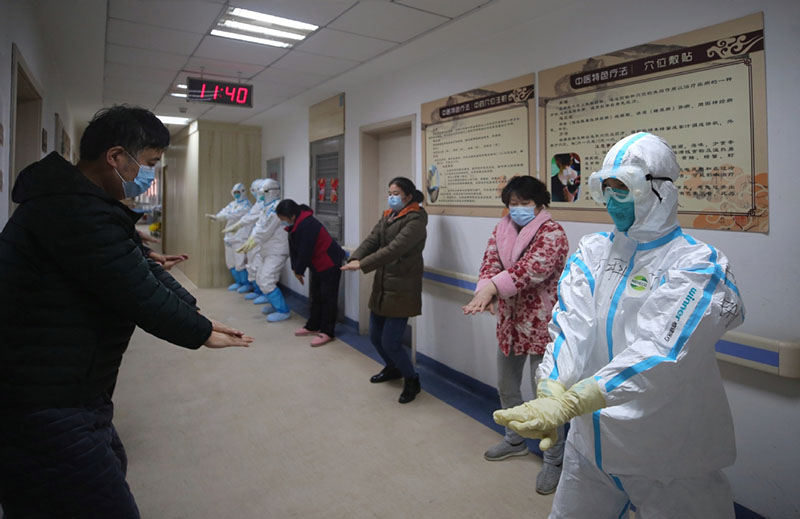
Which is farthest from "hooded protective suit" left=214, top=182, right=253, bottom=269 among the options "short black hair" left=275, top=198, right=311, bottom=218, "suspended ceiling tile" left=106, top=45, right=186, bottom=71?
"suspended ceiling tile" left=106, top=45, right=186, bottom=71

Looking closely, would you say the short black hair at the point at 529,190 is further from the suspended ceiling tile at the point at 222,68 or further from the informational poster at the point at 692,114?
the suspended ceiling tile at the point at 222,68

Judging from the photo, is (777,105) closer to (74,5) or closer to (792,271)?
(792,271)

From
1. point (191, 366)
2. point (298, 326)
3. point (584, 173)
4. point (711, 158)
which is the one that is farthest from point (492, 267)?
point (298, 326)

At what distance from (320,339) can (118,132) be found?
139 inches

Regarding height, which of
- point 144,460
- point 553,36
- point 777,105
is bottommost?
point 144,460

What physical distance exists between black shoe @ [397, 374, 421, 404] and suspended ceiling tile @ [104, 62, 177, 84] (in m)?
3.64

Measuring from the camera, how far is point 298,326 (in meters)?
5.34

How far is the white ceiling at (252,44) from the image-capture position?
9.73 feet

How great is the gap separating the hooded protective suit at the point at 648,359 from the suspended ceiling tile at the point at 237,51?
319 cm

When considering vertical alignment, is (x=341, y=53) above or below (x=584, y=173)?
above

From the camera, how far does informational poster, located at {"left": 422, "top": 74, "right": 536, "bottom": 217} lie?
3.06 metres

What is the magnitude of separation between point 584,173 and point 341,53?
89.3 inches

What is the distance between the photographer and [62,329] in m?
1.17

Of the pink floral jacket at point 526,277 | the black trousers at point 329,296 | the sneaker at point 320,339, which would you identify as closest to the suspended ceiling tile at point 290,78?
the black trousers at point 329,296
